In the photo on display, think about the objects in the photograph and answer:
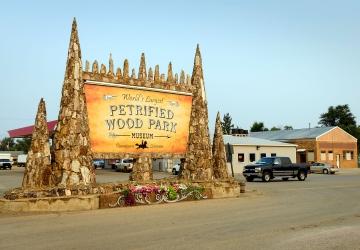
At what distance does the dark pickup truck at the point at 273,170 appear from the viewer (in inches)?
1420

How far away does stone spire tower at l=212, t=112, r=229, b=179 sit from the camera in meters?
20.6

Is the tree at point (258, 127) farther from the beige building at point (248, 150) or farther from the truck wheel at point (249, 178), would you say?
the truck wheel at point (249, 178)

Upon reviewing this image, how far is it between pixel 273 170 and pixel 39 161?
24.0 meters

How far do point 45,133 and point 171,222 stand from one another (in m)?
5.77

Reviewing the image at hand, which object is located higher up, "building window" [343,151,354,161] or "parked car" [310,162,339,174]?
"building window" [343,151,354,161]

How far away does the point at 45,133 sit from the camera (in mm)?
15750

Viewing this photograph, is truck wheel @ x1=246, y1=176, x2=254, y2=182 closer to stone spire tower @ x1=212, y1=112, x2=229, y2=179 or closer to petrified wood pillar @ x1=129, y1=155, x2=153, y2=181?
stone spire tower @ x1=212, y1=112, x2=229, y2=179

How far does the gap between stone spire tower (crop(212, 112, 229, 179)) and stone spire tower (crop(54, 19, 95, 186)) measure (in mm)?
6378

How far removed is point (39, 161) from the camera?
15.5 metres

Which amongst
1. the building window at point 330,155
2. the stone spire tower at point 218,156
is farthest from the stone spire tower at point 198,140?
the building window at point 330,155

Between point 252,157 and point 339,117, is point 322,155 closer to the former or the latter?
point 252,157

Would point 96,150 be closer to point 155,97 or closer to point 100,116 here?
point 100,116

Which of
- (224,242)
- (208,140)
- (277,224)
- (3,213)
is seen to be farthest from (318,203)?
(3,213)

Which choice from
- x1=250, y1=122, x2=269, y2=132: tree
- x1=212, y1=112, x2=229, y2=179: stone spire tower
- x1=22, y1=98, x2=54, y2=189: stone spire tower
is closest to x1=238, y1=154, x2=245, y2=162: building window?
x1=212, y1=112, x2=229, y2=179: stone spire tower
